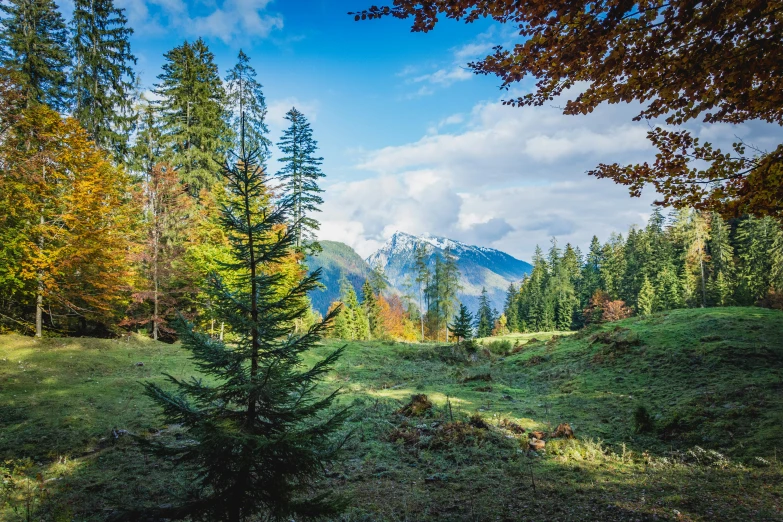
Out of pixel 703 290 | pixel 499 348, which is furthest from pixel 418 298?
pixel 703 290

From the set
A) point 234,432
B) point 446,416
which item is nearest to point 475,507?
point 234,432

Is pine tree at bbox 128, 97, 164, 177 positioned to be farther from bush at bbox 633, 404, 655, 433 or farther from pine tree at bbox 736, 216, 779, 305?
pine tree at bbox 736, 216, 779, 305

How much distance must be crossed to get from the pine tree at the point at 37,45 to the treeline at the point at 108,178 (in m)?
0.06

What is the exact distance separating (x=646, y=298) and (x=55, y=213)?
56.3 m

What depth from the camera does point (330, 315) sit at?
4.52 meters

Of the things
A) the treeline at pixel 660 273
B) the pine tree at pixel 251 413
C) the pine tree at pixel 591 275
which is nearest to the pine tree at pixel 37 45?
the pine tree at pixel 251 413

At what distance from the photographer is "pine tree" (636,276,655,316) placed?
44469 millimetres

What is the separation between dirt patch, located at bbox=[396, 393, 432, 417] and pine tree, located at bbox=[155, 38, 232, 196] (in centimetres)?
2410

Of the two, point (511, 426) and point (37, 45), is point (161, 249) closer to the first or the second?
point (37, 45)

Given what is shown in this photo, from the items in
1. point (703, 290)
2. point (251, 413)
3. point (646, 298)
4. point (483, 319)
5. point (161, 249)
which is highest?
point (161, 249)

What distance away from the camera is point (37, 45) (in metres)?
20.4

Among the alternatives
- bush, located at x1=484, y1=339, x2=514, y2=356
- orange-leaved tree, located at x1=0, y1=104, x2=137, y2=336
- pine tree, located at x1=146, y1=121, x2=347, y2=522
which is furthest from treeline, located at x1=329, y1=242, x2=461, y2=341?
pine tree, located at x1=146, y1=121, x2=347, y2=522

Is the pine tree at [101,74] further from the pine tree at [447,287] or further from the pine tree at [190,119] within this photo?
the pine tree at [447,287]

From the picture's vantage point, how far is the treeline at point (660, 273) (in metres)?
36.3
